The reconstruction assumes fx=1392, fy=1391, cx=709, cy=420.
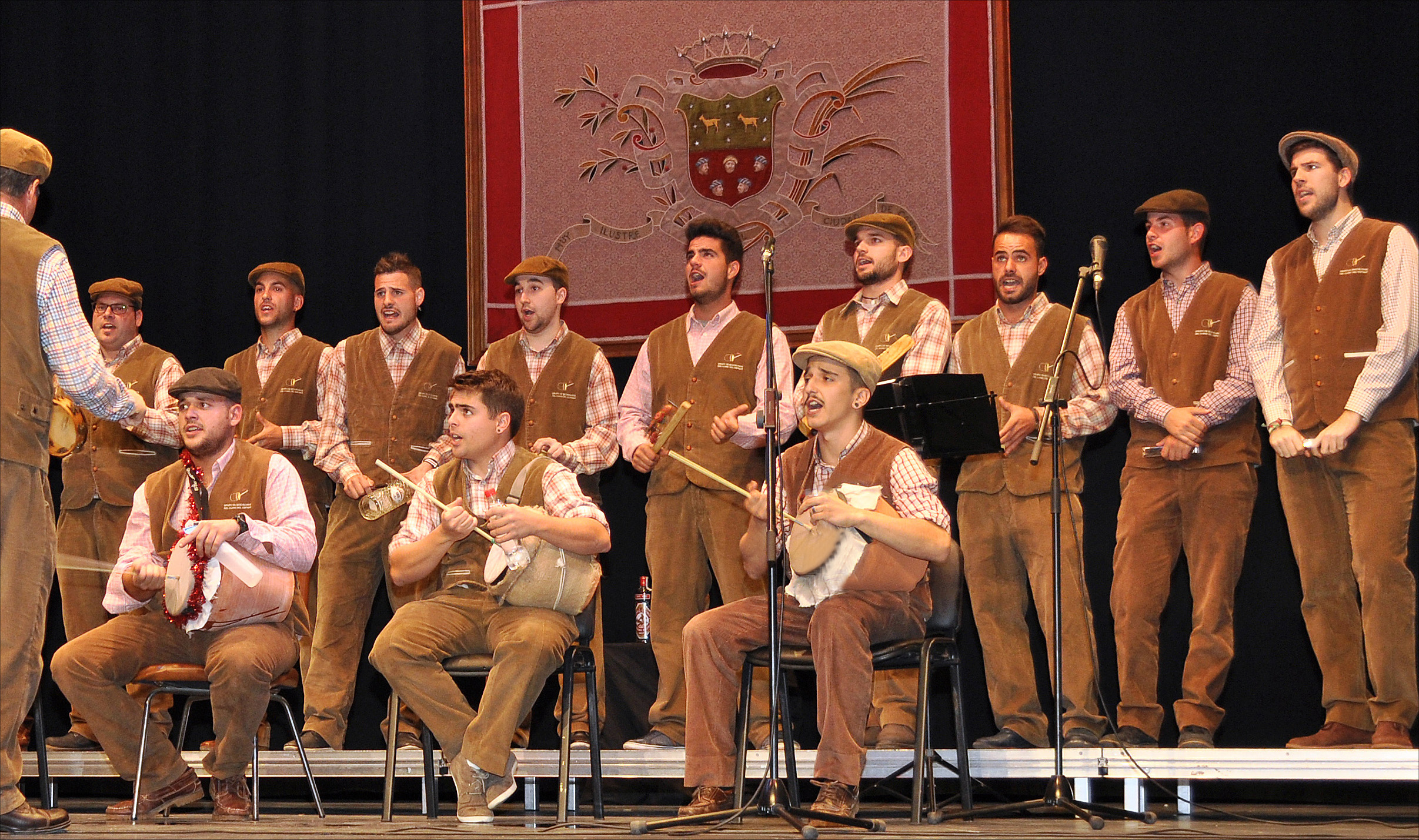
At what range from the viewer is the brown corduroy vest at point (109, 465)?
5.63 metres

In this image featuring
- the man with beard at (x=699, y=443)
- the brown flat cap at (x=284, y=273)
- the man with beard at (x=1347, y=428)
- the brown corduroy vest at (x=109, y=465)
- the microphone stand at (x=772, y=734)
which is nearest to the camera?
the microphone stand at (x=772, y=734)

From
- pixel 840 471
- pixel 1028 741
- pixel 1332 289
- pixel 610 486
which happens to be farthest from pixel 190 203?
pixel 1332 289

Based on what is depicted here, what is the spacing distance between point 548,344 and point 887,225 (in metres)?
1.39

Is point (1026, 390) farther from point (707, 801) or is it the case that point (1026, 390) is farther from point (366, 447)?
point (366, 447)

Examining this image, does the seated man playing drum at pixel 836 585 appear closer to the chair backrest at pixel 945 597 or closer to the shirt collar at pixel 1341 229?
the chair backrest at pixel 945 597

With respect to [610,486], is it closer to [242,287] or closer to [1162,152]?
[242,287]

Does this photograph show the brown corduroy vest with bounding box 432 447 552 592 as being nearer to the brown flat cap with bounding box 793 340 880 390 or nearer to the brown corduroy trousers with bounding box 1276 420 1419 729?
the brown flat cap with bounding box 793 340 880 390

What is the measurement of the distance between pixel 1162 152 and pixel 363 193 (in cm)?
352

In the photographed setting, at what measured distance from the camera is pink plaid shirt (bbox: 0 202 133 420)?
3.81 meters

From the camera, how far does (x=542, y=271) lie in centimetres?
539

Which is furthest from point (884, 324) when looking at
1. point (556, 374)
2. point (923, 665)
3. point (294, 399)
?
point (294, 399)

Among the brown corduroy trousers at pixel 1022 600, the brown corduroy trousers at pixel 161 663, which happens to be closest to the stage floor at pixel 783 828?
the brown corduroy trousers at pixel 161 663

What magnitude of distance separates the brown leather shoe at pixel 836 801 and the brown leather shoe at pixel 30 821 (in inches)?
81.3

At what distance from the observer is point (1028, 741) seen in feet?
15.0
